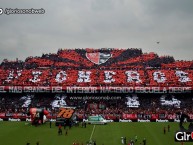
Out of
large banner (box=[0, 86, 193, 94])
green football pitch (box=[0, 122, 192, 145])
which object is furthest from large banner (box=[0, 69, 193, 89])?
green football pitch (box=[0, 122, 192, 145])

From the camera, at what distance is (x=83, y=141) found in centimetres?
4350

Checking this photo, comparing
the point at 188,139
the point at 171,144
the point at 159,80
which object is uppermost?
the point at 159,80

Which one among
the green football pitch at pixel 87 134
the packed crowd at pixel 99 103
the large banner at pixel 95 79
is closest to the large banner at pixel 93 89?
the large banner at pixel 95 79

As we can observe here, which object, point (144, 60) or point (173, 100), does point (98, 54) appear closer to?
point (144, 60)

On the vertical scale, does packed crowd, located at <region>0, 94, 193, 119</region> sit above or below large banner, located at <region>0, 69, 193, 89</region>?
below

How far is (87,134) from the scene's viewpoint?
4919 cm

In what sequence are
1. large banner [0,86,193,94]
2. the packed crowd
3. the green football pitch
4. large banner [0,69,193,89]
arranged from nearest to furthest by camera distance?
the green football pitch → the packed crowd → large banner [0,86,193,94] → large banner [0,69,193,89]

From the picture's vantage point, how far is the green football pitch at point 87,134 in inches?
1725

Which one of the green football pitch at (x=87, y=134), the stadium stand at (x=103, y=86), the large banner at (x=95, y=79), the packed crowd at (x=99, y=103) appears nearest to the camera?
the green football pitch at (x=87, y=134)

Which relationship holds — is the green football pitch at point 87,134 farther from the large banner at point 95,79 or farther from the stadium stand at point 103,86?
the large banner at point 95,79

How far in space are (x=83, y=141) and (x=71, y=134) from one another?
19.2ft

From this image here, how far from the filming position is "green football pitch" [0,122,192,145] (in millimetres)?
43812

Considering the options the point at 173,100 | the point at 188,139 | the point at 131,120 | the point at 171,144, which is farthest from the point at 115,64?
the point at 188,139

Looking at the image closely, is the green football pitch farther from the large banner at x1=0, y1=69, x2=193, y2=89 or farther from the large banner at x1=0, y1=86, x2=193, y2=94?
the large banner at x1=0, y1=69, x2=193, y2=89
